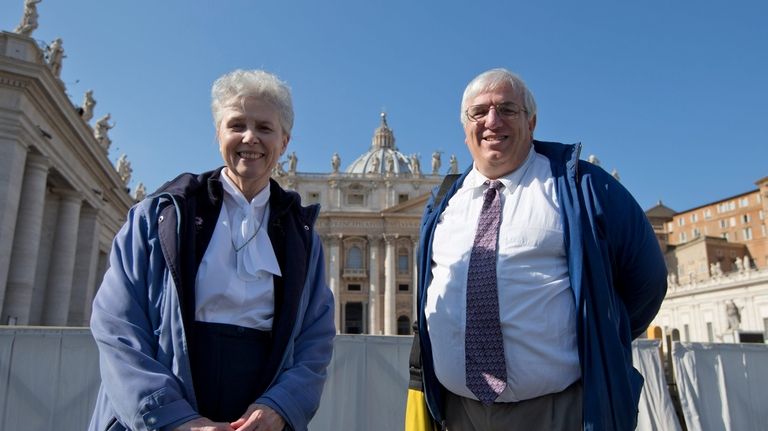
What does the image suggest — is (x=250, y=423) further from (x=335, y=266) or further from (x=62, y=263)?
(x=335, y=266)

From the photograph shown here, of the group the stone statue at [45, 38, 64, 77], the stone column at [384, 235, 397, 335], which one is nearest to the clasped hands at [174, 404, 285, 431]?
the stone statue at [45, 38, 64, 77]

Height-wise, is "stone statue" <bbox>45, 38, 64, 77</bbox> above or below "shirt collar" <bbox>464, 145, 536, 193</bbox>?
above

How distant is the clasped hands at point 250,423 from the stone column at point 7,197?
14782mm

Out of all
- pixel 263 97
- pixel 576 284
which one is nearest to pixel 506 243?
pixel 576 284

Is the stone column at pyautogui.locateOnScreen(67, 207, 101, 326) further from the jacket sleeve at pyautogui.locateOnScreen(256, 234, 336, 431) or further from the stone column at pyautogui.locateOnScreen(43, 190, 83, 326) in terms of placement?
the jacket sleeve at pyautogui.locateOnScreen(256, 234, 336, 431)

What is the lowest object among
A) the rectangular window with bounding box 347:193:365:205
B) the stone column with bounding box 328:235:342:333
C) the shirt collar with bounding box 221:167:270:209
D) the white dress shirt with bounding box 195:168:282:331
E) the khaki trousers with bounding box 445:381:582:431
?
the khaki trousers with bounding box 445:381:582:431

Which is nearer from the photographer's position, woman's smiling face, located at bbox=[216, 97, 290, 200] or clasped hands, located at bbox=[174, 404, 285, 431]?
clasped hands, located at bbox=[174, 404, 285, 431]

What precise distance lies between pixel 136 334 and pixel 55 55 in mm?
19688

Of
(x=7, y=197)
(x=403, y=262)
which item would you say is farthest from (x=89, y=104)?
(x=403, y=262)

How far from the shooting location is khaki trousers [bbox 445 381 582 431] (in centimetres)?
234

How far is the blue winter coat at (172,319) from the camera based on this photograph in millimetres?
1962

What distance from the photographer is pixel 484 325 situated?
2.51m

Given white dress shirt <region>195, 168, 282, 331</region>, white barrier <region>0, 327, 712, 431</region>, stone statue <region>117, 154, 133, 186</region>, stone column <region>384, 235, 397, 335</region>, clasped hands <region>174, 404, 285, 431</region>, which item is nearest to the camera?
clasped hands <region>174, 404, 285, 431</region>

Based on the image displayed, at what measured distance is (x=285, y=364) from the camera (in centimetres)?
225
